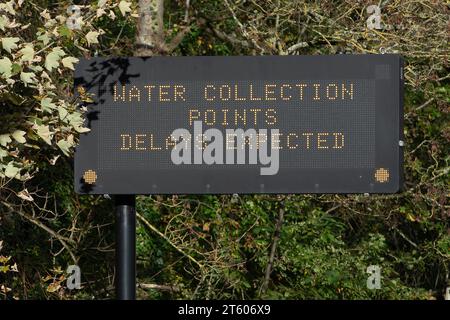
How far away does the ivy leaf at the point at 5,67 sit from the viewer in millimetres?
8852

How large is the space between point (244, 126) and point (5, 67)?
6.24 ft

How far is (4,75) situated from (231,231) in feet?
20.3

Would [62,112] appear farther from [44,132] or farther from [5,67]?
[5,67]

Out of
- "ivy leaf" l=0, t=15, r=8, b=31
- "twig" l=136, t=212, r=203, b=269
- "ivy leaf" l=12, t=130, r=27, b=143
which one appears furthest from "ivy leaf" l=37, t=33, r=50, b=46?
"twig" l=136, t=212, r=203, b=269

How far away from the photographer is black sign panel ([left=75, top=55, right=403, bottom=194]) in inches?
380

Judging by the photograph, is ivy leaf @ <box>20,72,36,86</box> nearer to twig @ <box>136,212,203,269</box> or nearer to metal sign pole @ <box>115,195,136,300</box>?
metal sign pole @ <box>115,195,136,300</box>

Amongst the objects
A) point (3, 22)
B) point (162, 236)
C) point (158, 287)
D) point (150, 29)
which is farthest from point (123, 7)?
point (158, 287)

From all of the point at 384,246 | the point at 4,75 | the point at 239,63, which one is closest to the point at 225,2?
the point at 384,246

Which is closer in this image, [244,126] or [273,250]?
[244,126]

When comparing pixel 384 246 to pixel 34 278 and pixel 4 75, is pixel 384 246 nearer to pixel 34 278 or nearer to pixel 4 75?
pixel 34 278

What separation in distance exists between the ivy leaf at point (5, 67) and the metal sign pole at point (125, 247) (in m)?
1.53

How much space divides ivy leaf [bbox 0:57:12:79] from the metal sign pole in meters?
1.53

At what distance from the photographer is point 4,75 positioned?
8.87 m

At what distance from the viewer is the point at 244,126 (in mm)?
9680
